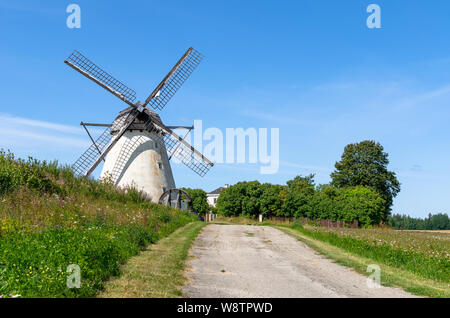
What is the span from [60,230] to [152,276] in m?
4.65

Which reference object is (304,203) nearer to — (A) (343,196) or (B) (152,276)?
(A) (343,196)

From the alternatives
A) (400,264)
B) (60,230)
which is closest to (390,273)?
(400,264)

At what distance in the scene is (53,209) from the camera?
16594 mm

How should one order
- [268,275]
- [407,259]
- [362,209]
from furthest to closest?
[362,209]
[407,259]
[268,275]

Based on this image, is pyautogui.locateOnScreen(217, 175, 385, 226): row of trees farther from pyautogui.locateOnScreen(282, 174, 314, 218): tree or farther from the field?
the field

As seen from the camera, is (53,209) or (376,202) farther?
(376,202)

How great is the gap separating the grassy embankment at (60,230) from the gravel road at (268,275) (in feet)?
7.29

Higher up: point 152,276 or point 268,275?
point 152,276

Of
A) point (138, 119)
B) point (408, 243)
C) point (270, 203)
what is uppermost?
point (138, 119)

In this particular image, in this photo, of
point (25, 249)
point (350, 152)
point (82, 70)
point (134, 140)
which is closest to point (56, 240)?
point (25, 249)

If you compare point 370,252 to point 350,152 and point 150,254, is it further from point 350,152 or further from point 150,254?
point 350,152

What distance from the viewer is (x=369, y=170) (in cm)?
6781
